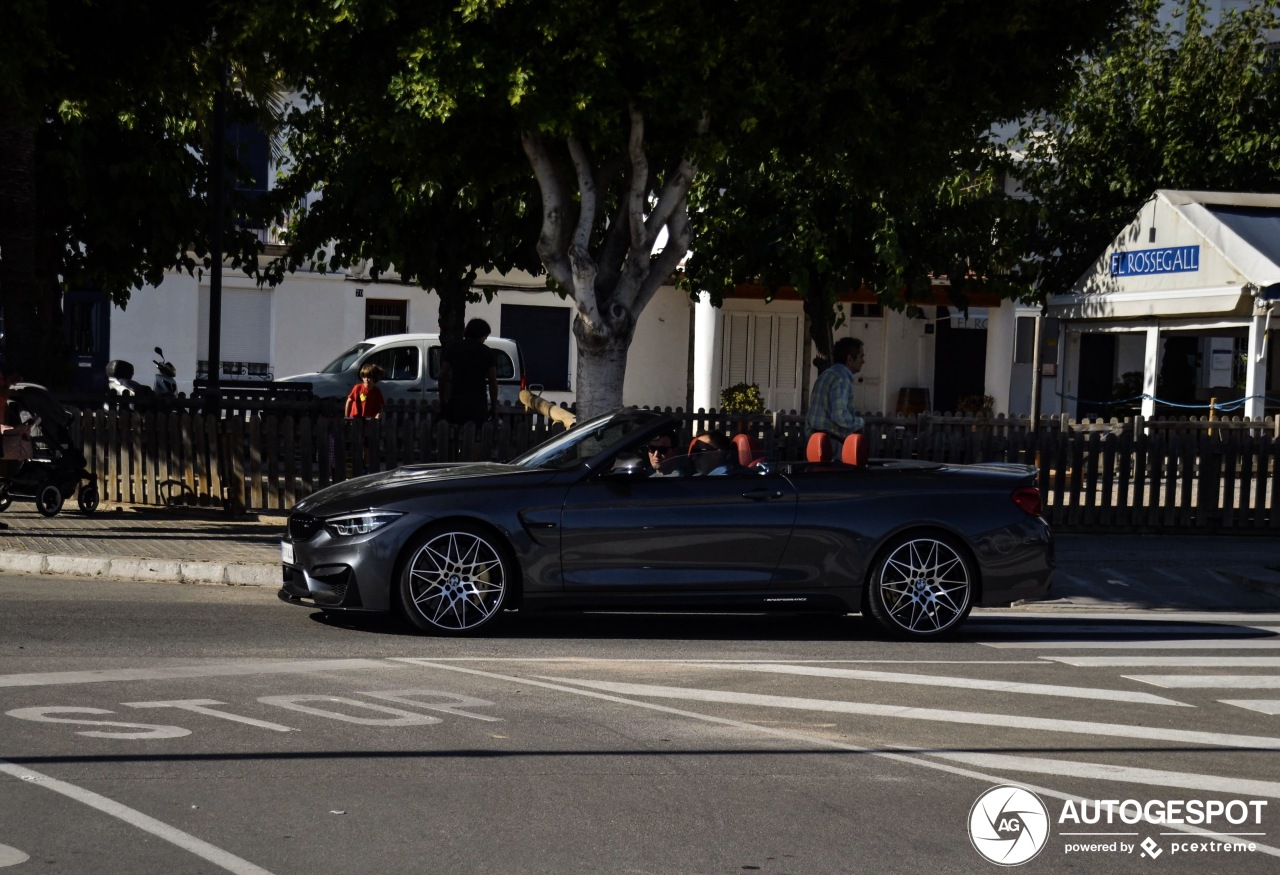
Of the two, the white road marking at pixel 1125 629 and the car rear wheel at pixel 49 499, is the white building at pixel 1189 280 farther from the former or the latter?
the car rear wheel at pixel 49 499

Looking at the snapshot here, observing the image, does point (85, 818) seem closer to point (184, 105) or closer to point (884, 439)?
point (884, 439)

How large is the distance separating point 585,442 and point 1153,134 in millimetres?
24124

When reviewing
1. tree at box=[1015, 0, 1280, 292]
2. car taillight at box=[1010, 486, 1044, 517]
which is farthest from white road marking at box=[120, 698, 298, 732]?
tree at box=[1015, 0, 1280, 292]

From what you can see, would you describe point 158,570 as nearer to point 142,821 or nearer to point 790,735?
point 790,735

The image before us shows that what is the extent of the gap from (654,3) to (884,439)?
675cm

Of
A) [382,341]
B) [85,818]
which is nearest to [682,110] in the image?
[85,818]

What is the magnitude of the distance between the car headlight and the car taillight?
3985 mm

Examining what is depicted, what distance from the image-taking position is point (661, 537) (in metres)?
9.98

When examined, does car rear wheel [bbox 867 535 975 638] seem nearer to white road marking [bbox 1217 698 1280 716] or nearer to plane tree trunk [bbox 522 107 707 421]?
white road marking [bbox 1217 698 1280 716]

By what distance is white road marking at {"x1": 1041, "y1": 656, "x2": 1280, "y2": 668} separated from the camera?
32.0 feet

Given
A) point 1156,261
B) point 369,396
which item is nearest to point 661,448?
point 369,396

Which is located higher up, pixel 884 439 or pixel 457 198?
pixel 457 198

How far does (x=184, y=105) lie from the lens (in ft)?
64.0

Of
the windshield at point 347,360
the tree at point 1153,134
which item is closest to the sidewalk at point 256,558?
the windshield at point 347,360
